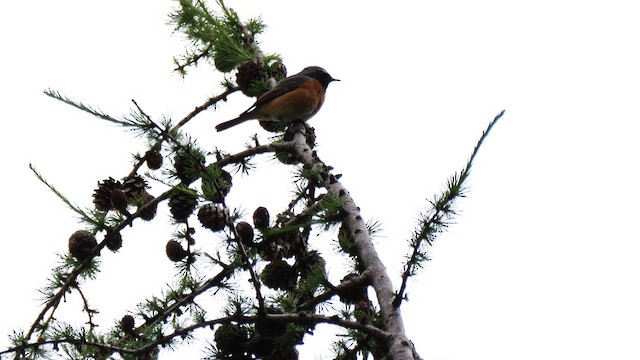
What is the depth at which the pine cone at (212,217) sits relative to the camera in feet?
11.0

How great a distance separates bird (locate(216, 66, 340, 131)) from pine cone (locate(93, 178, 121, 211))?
1537mm

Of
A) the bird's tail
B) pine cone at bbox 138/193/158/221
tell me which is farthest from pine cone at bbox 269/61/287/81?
pine cone at bbox 138/193/158/221

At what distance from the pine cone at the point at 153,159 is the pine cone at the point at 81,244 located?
0.71 metres

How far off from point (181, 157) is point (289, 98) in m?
2.04

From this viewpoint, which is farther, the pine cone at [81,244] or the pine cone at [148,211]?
the pine cone at [148,211]

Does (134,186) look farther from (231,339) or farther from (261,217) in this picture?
(231,339)

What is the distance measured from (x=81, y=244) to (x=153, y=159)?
2.63ft

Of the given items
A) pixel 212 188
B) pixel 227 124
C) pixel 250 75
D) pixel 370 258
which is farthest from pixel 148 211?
pixel 227 124

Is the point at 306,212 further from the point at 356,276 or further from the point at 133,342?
the point at 133,342

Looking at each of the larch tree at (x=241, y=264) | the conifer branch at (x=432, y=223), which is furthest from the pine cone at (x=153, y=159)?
the conifer branch at (x=432, y=223)

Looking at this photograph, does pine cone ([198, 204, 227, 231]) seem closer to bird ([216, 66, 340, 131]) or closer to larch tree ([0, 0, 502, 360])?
larch tree ([0, 0, 502, 360])

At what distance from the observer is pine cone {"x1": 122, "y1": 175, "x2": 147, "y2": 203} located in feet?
12.5

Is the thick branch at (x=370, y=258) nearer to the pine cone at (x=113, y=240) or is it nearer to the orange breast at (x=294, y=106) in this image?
the orange breast at (x=294, y=106)

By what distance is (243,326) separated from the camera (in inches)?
119
